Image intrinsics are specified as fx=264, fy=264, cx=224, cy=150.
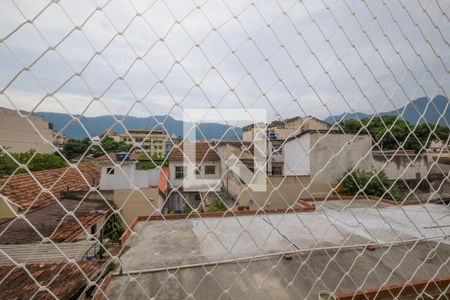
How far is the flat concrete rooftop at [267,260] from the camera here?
48.8 inches

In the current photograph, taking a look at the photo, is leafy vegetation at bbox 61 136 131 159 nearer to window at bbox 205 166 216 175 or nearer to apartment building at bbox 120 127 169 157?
apartment building at bbox 120 127 169 157

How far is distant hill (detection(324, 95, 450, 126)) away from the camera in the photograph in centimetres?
110

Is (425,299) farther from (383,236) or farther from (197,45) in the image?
(197,45)

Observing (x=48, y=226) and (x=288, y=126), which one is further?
(x=48, y=226)

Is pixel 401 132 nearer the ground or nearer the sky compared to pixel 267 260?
nearer the ground

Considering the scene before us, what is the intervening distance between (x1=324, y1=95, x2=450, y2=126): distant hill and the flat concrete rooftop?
15.5 inches

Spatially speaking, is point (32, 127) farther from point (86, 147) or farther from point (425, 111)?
point (425, 111)

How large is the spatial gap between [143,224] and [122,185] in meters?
7.17

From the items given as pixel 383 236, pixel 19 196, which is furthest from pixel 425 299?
pixel 19 196

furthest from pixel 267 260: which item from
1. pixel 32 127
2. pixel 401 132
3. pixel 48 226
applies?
pixel 401 132

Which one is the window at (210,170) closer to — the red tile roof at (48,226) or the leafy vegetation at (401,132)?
the red tile roof at (48,226)

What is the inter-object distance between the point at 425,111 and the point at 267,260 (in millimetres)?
1105

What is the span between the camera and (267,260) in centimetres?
156

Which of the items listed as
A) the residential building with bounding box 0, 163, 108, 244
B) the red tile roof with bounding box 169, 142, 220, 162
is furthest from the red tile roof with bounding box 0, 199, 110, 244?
the red tile roof with bounding box 169, 142, 220, 162
